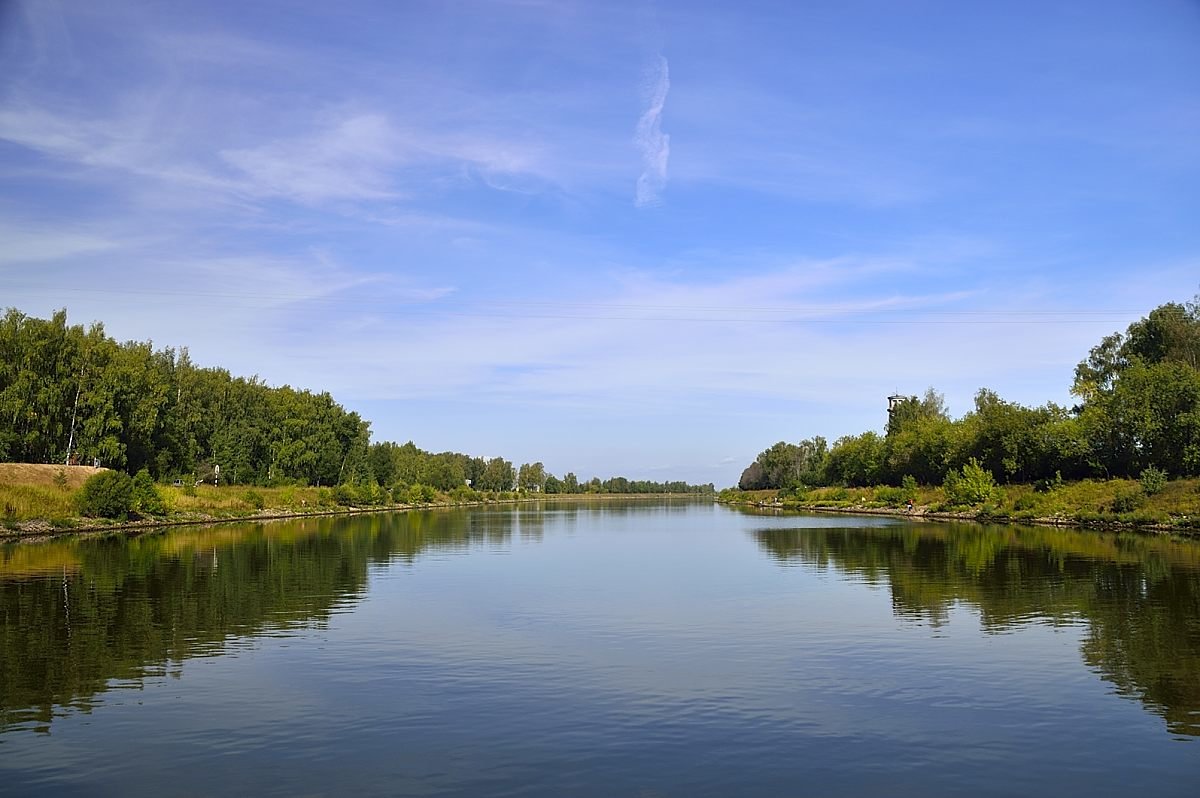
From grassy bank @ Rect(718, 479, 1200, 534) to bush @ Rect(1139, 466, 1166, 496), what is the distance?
76 millimetres

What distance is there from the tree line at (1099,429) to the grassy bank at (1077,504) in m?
2.64

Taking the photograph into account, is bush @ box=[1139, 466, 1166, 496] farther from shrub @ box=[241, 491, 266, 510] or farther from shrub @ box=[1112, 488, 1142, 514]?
shrub @ box=[241, 491, 266, 510]

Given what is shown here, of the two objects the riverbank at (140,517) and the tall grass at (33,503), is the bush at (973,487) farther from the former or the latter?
the tall grass at (33,503)

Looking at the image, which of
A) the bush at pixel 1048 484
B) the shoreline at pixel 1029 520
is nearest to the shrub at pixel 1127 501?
the shoreline at pixel 1029 520

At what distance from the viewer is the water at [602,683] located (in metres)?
12.8

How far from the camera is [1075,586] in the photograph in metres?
32.0

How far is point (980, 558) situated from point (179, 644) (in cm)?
3697

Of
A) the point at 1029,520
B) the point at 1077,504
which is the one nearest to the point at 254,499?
the point at 1029,520

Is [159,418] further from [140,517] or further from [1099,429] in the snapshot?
[1099,429]

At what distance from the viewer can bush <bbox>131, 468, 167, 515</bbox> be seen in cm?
7325

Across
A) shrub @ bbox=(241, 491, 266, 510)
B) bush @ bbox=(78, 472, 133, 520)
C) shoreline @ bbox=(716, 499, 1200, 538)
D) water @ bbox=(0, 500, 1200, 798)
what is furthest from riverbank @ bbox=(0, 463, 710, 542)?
shoreline @ bbox=(716, 499, 1200, 538)

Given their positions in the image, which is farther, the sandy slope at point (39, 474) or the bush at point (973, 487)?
the bush at point (973, 487)

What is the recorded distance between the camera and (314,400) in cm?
13100

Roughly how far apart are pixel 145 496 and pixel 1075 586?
2768 inches
